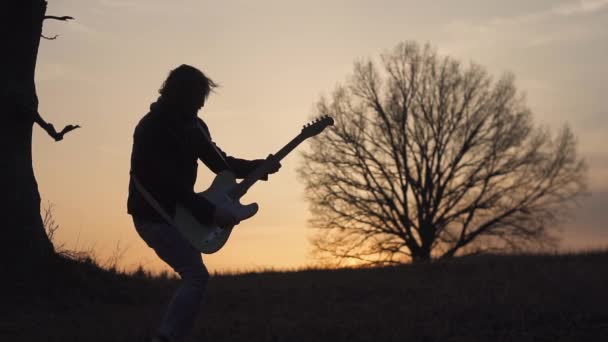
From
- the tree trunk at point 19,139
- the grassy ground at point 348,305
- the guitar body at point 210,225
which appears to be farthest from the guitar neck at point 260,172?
the tree trunk at point 19,139

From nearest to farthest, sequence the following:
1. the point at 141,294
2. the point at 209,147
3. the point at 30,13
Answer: the point at 209,147
the point at 30,13
the point at 141,294

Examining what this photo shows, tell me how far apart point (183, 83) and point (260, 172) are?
99cm

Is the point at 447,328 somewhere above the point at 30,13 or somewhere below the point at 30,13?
below

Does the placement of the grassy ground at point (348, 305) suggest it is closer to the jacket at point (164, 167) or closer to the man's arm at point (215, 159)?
the man's arm at point (215, 159)

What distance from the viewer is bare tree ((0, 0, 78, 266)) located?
1017 centimetres

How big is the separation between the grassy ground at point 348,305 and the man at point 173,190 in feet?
6.86

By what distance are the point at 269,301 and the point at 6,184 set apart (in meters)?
3.80

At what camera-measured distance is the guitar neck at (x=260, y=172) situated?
598 cm

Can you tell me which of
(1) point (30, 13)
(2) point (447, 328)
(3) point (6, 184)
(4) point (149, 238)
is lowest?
(2) point (447, 328)

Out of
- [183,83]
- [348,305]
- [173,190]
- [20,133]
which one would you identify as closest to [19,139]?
[20,133]

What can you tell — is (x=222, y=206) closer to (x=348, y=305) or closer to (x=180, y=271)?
(x=180, y=271)

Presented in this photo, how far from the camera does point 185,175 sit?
18.3ft

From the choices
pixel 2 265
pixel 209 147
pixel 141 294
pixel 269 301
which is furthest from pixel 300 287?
pixel 209 147

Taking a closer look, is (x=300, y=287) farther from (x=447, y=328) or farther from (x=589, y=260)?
(x=589, y=260)
